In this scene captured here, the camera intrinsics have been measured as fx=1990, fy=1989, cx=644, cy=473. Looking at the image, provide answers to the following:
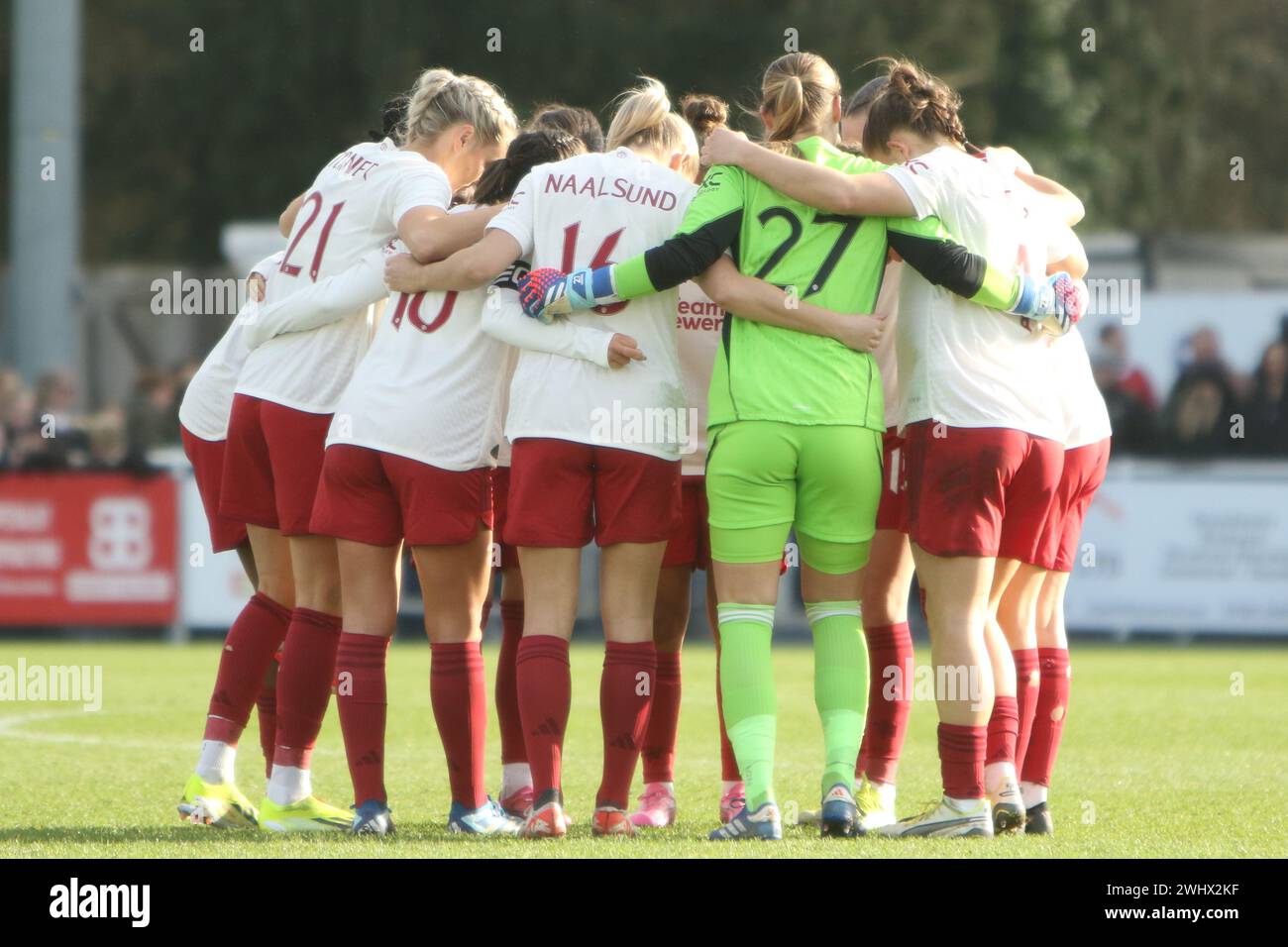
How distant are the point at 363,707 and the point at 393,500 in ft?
2.11

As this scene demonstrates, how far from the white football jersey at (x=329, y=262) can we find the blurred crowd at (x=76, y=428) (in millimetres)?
8829

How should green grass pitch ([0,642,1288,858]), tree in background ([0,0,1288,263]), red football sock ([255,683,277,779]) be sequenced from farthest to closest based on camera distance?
tree in background ([0,0,1288,263]) → red football sock ([255,683,277,779]) → green grass pitch ([0,642,1288,858])

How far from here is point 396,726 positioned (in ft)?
32.4

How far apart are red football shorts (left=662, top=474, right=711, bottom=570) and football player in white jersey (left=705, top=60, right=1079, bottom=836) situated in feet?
2.62

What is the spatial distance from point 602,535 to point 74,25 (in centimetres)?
1484

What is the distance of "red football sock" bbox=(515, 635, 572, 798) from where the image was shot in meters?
5.88

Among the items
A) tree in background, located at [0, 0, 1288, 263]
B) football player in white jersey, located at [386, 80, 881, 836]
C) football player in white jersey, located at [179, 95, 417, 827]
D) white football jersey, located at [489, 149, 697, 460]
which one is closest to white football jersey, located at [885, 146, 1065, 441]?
football player in white jersey, located at [386, 80, 881, 836]

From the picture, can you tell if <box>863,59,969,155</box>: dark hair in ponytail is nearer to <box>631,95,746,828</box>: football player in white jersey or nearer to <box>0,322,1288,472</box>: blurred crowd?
<box>631,95,746,828</box>: football player in white jersey

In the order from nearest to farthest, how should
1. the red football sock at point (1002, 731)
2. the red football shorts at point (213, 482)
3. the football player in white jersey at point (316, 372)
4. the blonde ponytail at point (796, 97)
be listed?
the blonde ponytail at point (796, 97) < the red football sock at point (1002, 731) < the football player in white jersey at point (316, 372) < the red football shorts at point (213, 482)

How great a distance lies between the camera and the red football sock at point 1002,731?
6184 mm

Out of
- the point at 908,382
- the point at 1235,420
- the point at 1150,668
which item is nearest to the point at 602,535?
the point at 908,382

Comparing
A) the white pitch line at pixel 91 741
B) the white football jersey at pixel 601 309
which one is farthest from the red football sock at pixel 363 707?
the white pitch line at pixel 91 741

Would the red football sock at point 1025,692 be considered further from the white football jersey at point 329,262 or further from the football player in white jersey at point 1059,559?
the white football jersey at point 329,262
